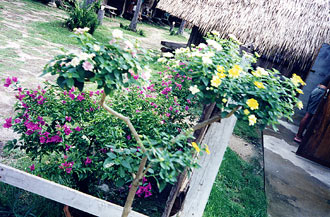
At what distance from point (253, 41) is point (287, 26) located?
31.1 inches

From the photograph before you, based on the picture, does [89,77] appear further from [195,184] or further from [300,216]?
[300,216]

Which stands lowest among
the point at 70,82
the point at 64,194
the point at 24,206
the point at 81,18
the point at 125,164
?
the point at 24,206

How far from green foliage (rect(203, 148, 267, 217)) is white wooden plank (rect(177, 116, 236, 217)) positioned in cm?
92

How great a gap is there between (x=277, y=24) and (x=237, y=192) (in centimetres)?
363

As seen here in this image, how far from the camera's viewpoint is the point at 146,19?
771 inches

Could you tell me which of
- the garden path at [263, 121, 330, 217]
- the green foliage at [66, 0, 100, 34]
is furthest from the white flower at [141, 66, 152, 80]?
the green foliage at [66, 0, 100, 34]

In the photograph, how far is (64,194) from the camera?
1878 millimetres

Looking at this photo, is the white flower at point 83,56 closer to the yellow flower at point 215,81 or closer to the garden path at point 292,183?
the yellow flower at point 215,81

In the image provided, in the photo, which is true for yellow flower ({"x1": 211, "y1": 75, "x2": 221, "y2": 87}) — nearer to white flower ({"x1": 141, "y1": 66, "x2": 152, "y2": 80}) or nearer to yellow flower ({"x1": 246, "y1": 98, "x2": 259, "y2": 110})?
yellow flower ({"x1": 246, "y1": 98, "x2": 259, "y2": 110})

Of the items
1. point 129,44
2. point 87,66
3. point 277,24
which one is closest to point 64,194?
point 87,66

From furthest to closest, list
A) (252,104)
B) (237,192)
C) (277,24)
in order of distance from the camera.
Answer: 1. (277,24)
2. (237,192)
3. (252,104)

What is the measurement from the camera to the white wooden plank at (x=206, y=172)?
206 centimetres

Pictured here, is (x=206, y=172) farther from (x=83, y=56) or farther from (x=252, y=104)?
(x=83, y=56)

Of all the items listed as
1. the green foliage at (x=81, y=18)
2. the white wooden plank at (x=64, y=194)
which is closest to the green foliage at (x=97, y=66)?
the white wooden plank at (x=64, y=194)
